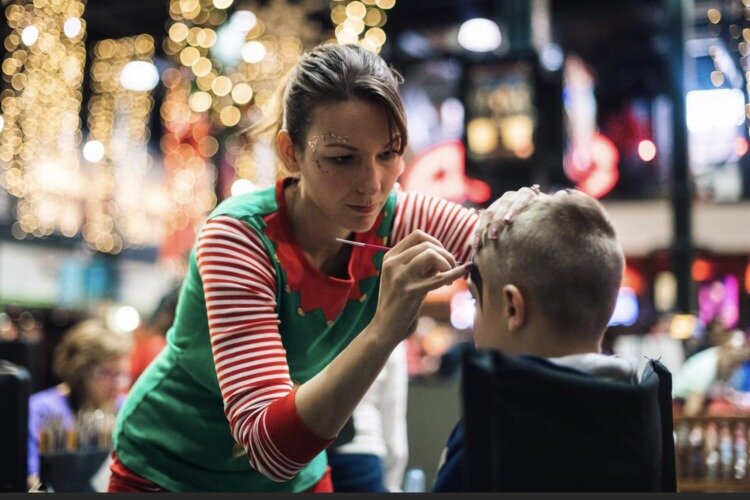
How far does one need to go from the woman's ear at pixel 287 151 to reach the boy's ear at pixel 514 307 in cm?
56

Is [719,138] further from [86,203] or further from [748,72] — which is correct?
[86,203]

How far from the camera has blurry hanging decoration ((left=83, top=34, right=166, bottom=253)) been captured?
1190 centimetres

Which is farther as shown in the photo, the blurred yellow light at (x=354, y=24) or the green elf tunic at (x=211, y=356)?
the blurred yellow light at (x=354, y=24)

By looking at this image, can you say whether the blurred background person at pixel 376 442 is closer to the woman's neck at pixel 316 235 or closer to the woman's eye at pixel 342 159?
the woman's neck at pixel 316 235

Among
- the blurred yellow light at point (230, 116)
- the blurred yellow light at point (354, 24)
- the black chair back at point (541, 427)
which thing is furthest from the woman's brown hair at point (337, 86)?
the blurred yellow light at point (230, 116)

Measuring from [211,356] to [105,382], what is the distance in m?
2.62

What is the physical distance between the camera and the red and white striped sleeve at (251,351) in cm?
144

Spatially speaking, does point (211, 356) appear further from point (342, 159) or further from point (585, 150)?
point (585, 150)

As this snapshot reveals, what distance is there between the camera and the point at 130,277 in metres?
16.9

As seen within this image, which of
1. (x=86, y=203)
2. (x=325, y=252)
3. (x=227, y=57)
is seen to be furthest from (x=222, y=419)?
(x=86, y=203)

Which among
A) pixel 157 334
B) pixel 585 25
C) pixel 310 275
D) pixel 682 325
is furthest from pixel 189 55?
pixel 585 25

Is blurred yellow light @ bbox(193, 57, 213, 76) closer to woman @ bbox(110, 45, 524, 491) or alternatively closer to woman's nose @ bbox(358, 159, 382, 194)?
woman @ bbox(110, 45, 524, 491)

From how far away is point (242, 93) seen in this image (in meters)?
Answer: 8.67

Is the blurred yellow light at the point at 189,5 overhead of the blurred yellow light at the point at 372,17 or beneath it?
overhead
